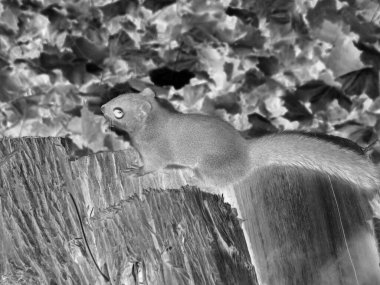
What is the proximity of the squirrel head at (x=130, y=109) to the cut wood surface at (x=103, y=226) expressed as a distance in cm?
55

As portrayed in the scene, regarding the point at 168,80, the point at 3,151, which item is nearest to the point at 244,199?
the point at 3,151

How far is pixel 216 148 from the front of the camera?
1.77 meters

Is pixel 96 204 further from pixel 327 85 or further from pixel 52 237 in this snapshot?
pixel 327 85

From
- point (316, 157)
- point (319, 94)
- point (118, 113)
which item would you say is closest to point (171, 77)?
point (118, 113)

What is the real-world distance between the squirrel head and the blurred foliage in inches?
6.1

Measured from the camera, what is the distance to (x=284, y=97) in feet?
6.99

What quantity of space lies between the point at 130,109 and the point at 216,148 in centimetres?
38

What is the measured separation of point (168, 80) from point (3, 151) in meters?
0.99

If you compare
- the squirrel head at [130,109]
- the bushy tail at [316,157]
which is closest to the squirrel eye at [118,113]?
the squirrel head at [130,109]

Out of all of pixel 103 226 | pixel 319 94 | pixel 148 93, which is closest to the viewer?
pixel 103 226

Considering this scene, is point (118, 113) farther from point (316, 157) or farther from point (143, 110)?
point (316, 157)

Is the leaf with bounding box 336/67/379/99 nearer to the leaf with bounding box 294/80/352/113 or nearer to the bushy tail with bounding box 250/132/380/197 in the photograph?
the leaf with bounding box 294/80/352/113

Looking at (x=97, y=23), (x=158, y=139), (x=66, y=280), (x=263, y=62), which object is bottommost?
(x=66, y=280)

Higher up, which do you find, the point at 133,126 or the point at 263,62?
the point at 263,62
